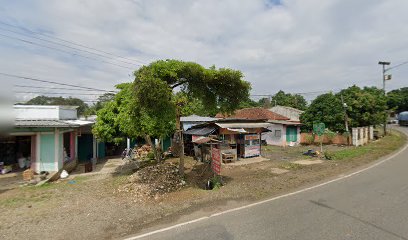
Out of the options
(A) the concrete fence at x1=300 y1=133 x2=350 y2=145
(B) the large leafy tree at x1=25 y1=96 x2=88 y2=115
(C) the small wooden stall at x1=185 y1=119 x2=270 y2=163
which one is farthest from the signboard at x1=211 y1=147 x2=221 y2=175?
(B) the large leafy tree at x1=25 y1=96 x2=88 y2=115

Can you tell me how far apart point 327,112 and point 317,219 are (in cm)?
2453

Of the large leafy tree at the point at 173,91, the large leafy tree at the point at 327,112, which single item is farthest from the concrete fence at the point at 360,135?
the large leafy tree at the point at 173,91

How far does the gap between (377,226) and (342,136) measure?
78.0 ft

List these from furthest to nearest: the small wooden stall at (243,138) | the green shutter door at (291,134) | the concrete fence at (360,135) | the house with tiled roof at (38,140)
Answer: the green shutter door at (291,134) → the concrete fence at (360,135) → the small wooden stall at (243,138) → the house with tiled roof at (38,140)

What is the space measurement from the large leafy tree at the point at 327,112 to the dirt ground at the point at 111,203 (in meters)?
15.8

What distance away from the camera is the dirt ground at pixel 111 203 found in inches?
263

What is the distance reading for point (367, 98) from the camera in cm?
2770

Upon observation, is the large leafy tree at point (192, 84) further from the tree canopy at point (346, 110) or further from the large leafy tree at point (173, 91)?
the tree canopy at point (346, 110)

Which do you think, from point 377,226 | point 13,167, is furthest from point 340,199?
point 13,167

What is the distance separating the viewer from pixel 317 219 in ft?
21.6

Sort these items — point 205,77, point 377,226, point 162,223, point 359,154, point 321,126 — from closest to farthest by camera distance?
1. point 377,226
2. point 162,223
3. point 205,77
4. point 359,154
5. point 321,126

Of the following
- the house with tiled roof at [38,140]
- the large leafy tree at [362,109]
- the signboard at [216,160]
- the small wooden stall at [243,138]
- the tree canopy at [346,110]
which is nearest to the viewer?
the signboard at [216,160]

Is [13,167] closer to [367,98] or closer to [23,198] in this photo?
[23,198]

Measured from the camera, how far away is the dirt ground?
21.9ft
